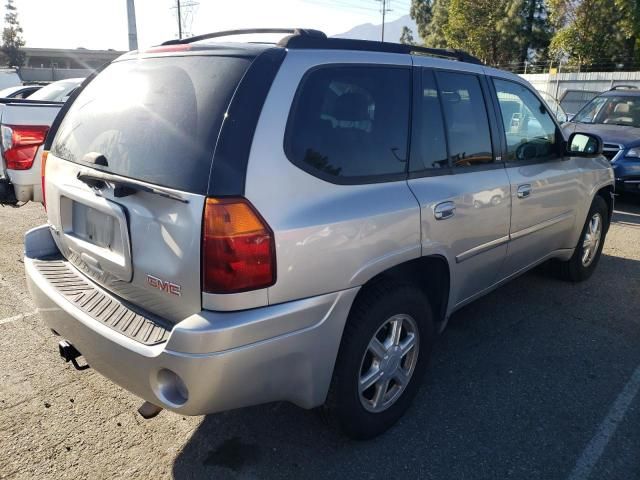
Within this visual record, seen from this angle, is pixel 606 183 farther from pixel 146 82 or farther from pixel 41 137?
pixel 41 137

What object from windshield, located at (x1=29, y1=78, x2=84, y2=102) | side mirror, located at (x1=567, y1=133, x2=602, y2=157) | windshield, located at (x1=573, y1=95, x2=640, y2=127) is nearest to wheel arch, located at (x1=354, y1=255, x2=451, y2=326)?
side mirror, located at (x1=567, y1=133, x2=602, y2=157)

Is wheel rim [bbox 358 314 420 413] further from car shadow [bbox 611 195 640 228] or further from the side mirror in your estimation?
car shadow [bbox 611 195 640 228]

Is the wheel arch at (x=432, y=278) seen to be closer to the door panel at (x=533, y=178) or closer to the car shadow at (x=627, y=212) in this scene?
the door panel at (x=533, y=178)

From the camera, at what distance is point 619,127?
8.66 meters

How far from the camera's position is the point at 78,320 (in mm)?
2375

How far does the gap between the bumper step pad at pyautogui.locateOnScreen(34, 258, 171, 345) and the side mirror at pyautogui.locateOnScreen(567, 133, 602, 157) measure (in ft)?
11.0

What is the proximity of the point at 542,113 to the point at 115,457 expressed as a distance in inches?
141

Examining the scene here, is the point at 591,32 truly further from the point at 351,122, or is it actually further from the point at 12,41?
the point at 12,41

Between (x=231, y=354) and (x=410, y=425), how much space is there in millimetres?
1299

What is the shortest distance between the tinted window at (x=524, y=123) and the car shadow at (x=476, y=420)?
1276mm

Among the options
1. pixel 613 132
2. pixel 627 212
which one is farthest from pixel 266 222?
pixel 613 132

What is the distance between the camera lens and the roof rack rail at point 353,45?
2.29 meters

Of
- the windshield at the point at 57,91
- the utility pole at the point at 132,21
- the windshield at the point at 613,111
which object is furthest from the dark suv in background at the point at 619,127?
the utility pole at the point at 132,21

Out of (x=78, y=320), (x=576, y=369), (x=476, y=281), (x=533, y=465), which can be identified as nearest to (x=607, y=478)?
(x=533, y=465)
